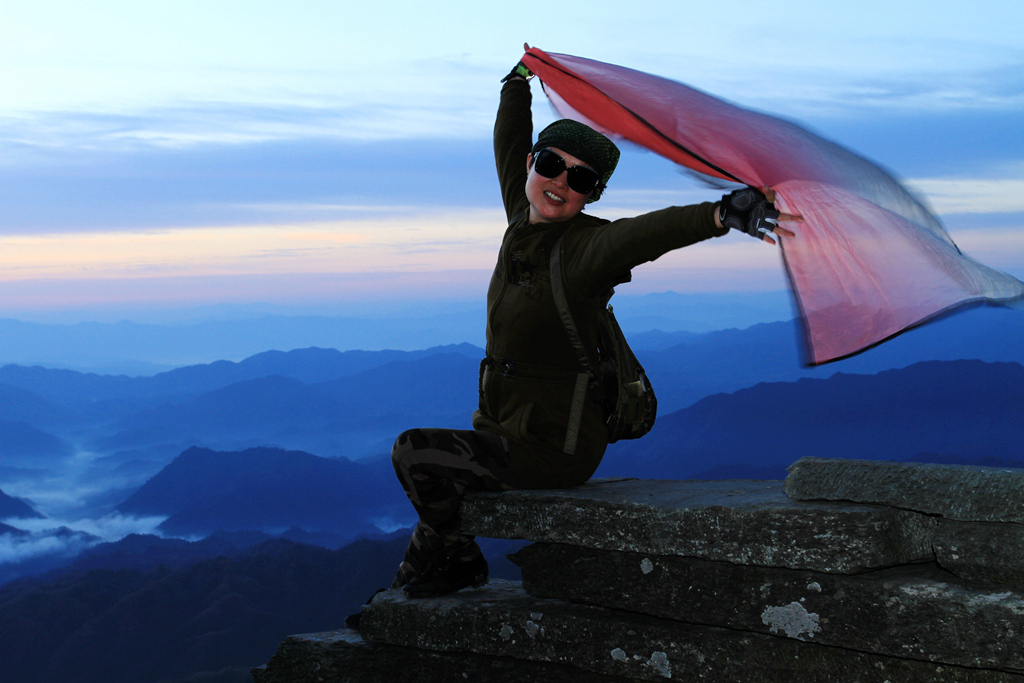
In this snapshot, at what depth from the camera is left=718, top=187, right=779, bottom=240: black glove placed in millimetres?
3586

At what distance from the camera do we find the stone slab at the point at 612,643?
419cm

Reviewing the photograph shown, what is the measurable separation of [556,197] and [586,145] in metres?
0.31

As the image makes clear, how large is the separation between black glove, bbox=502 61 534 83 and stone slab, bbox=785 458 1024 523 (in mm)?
2922

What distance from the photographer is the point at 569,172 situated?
15.0 ft

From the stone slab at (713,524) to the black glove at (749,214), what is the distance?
1.48 metres

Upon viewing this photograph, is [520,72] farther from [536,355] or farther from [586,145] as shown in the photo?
[536,355]

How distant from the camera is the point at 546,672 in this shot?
498 centimetres

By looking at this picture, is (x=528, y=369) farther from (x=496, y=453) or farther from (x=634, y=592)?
(x=634, y=592)

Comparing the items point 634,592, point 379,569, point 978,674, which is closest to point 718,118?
point 634,592

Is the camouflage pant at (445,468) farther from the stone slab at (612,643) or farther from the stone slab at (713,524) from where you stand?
the stone slab at (612,643)

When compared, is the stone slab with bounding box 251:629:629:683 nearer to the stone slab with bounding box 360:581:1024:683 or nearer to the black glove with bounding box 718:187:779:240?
the stone slab with bounding box 360:581:1024:683

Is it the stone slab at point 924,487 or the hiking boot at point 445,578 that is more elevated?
the stone slab at point 924,487

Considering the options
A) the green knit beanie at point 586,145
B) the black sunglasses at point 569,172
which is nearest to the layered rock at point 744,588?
the black sunglasses at point 569,172

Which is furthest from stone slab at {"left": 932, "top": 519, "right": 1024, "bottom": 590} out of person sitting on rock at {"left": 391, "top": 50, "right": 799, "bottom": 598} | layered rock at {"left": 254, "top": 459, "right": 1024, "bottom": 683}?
person sitting on rock at {"left": 391, "top": 50, "right": 799, "bottom": 598}
